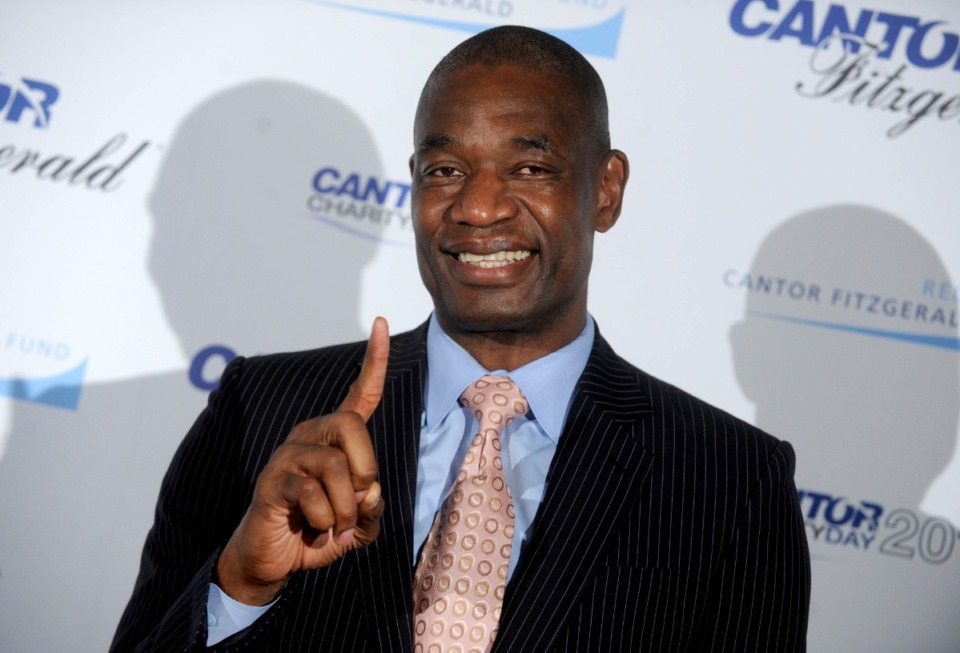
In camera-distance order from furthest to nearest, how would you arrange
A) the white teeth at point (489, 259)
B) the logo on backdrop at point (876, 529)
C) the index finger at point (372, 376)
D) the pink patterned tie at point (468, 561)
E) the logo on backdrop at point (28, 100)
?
the logo on backdrop at point (28, 100) < the logo on backdrop at point (876, 529) < the white teeth at point (489, 259) < the pink patterned tie at point (468, 561) < the index finger at point (372, 376)

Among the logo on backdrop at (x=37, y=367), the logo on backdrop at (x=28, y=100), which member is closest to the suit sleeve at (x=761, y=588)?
the logo on backdrop at (x=37, y=367)

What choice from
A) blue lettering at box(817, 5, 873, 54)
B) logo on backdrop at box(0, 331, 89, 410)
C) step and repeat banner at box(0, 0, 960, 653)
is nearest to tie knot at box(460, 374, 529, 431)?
step and repeat banner at box(0, 0, 960, 653)

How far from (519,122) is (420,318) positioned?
1.30 meters

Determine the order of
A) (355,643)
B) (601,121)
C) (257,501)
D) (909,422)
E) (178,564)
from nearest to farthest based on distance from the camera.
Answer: (257,501) < (355,643) < (178,564) < (601,121) < (909,422)

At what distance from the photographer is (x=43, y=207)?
9.88ft

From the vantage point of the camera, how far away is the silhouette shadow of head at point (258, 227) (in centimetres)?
300

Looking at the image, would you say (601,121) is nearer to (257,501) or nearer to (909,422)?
(257,501)

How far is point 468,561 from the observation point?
5.02 feet

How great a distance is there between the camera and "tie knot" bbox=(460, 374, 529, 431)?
168cm

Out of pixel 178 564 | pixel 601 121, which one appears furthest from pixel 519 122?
pixel 178 564

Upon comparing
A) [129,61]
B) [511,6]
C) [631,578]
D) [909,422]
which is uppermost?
[511,6]

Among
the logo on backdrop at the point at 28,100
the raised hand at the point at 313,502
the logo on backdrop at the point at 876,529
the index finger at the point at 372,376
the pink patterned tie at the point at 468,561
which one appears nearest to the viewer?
the raised hand at the point at 313,502

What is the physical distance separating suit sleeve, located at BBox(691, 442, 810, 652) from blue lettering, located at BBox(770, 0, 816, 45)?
1730 mm

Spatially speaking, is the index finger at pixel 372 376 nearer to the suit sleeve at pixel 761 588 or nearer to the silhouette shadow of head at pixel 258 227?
the suit sleeve at pixel 761 588
